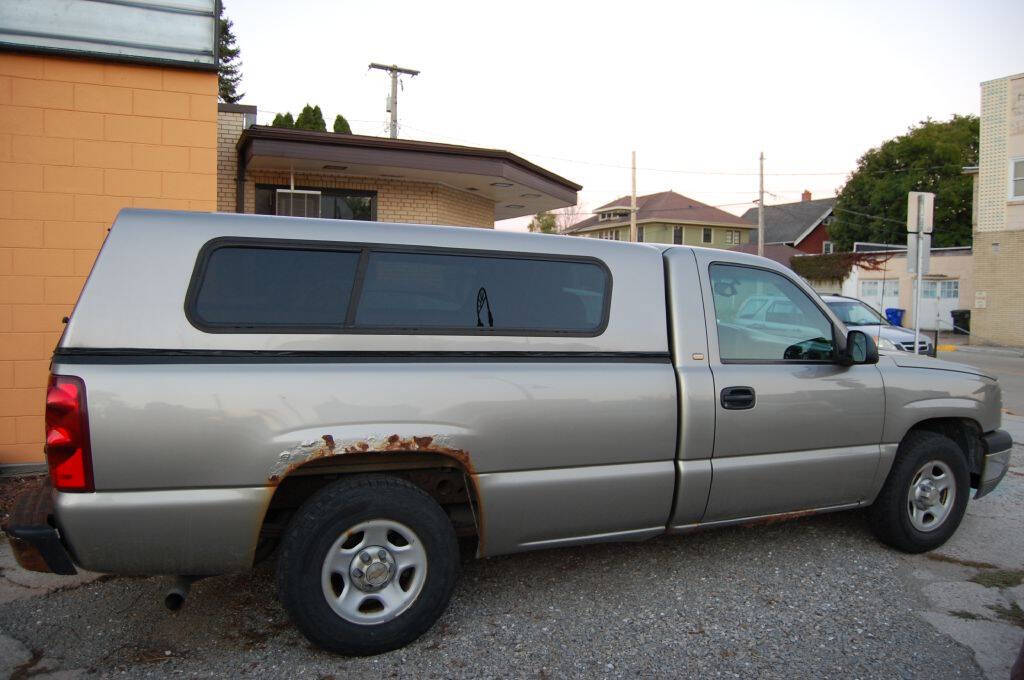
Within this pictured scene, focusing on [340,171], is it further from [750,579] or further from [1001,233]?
[1001,233]

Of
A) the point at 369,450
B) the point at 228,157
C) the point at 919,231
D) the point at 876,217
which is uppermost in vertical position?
the point at 876,217

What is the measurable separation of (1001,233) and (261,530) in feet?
87.5

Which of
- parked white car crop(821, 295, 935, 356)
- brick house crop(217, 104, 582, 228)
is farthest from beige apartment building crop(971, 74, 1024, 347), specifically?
brick house crop(217, 104, 582, 228)

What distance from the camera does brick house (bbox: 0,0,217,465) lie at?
20.6ft

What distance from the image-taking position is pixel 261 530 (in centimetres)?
336

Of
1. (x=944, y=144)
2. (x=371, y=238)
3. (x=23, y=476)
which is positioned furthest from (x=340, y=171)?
(x=944, y=144)

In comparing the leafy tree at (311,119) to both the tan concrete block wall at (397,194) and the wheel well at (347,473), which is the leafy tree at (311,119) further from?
the wheel well at (347,473)

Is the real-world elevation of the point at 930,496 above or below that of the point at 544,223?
below

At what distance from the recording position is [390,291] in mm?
3559

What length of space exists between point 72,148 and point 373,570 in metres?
5.04

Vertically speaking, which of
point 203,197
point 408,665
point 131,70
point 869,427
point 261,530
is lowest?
point 408,665

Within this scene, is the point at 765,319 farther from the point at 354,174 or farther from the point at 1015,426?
the point at 354,174

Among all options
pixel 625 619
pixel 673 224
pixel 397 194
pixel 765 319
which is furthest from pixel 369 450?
pixel 673 224

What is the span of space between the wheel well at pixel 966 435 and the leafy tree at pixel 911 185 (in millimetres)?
42551
